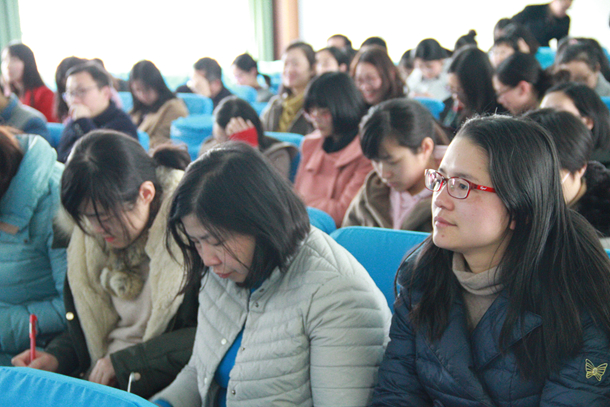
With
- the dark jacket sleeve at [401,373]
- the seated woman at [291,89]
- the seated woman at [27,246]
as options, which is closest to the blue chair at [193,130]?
the seated woman at [291,89]

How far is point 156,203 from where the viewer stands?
5.20 ft

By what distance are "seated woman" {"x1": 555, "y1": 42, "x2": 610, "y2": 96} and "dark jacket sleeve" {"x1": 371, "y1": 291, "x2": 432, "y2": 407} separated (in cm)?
314

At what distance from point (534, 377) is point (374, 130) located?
1.13 m

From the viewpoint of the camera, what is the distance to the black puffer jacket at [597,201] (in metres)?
1.54

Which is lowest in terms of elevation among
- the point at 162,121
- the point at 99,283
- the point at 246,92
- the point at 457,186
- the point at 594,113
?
the point at 246,92

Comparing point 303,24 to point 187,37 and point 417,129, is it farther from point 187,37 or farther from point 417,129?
point 417,129

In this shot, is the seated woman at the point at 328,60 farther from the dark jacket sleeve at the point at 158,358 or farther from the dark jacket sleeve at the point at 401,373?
the dark jacket sleeve at the point at 401,373

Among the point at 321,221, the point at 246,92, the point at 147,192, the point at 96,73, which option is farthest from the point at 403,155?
the point at 246,92

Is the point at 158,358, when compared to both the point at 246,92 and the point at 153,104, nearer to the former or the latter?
the point at 153,104

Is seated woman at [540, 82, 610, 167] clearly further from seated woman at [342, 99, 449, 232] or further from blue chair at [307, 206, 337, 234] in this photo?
blue chair at [307, 206, 337, 234]

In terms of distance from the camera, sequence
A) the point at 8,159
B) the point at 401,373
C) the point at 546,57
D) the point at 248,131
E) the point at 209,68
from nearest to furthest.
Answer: the point at 401,373
the point at 8,159
the point at 248,131
the point at 209,68
the point at 546,57

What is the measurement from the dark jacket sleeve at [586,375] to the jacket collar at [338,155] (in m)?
1.69

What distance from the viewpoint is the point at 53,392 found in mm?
830

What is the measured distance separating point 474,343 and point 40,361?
46.9 inches
